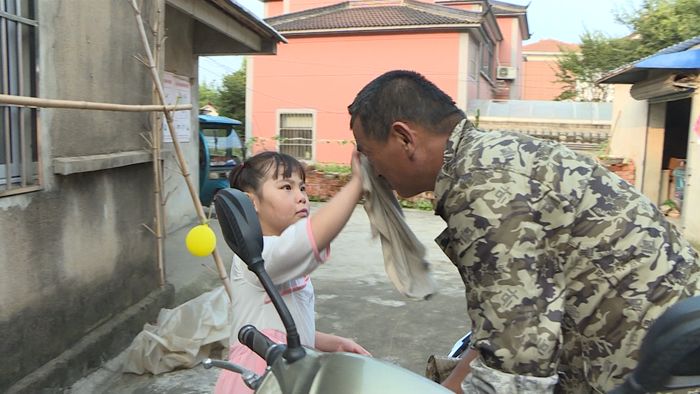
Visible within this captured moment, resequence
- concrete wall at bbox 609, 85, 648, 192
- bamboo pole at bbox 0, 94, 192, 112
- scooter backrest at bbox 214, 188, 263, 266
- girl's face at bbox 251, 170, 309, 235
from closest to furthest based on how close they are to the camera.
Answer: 1. scooter backrest at bbox 214, 188, 263, 266
2. girl's face at bbox 251, 170, 309, 235
3. bamboo pole at bbox 0, 94, 192, 112
4. concrete wall at bbox 609, 85, 648, 192

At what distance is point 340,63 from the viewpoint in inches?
731

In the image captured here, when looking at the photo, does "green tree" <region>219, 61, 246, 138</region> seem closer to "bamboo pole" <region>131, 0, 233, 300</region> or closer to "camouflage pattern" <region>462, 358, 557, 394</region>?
"bamboo pole" <region>131, 0, 233, 300</region>

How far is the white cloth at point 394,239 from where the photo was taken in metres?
1.57

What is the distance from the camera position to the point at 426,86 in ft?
4.61

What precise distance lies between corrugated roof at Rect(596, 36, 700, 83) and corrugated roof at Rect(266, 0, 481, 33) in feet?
20.1

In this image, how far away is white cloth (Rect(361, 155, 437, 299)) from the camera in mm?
1567

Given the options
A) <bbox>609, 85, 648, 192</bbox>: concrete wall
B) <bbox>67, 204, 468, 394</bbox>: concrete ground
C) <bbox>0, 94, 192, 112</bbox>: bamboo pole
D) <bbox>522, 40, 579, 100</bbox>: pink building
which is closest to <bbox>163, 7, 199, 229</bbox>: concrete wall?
<bbox>67, 204, 468, 394</bbox>: concrete ground

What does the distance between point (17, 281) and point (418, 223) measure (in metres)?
8.20

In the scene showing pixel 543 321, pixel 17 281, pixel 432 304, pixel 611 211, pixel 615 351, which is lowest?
pixel 432 304

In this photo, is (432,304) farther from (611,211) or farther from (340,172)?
(340,172)

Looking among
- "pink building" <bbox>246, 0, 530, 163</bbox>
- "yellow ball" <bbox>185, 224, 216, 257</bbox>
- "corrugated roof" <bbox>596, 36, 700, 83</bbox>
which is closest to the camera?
"yellow ball" <bbox>185, 224, 216, 257</bbox>

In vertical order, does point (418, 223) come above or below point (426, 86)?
below

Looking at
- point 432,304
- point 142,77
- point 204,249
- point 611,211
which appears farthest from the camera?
point 432,304

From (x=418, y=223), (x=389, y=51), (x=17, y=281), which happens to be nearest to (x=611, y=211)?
(x=17, y=281)
